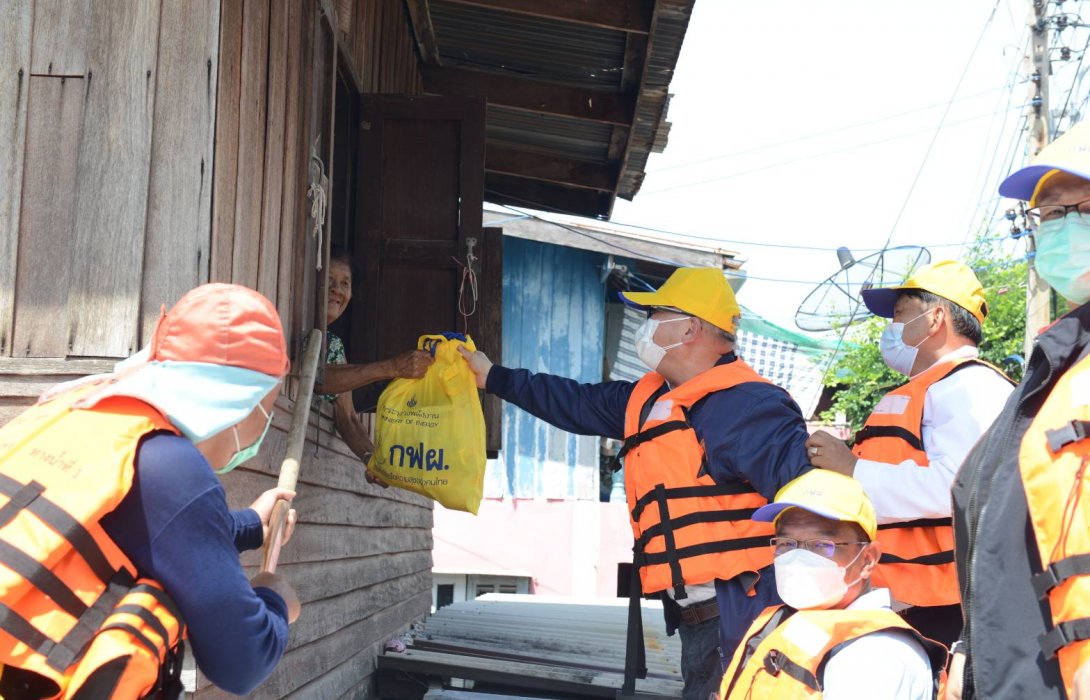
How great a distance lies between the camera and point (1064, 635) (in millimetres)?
1987

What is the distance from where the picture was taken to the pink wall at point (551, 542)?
15.3 m

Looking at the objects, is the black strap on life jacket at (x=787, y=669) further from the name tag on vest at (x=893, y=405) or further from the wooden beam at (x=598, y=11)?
the wooden beam at (x=598, y=11)

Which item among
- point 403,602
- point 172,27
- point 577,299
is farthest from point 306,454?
point 577,299

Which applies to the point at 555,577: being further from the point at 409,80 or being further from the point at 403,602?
the point at 409,80

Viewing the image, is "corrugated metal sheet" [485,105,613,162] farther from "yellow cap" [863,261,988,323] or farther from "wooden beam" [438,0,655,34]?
"yellow cap" [863,261,988,323]

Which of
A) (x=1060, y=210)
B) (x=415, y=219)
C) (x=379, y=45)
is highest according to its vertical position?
(x=379, y=45)

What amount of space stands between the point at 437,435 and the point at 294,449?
1381mm

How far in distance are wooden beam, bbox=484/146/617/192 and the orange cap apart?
7.16 m

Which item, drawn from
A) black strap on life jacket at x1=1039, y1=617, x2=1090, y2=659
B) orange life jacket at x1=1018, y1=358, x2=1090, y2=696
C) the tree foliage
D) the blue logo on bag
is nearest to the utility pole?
the tree foliage

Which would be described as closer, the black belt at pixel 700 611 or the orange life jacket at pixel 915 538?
the orange life jacket at pixel 915 538

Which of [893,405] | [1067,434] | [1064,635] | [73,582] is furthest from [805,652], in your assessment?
[73,582]

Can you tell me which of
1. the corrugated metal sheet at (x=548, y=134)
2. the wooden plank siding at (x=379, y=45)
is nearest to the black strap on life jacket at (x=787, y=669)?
the wooden plank siding at (x=379, y=45)

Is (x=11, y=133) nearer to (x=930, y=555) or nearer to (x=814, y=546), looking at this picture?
(x=814, y=546)

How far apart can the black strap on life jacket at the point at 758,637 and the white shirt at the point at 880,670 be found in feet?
1.08
